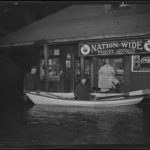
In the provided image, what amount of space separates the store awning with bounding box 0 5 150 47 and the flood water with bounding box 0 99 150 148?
4514 mm

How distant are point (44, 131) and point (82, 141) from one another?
63.2 inches

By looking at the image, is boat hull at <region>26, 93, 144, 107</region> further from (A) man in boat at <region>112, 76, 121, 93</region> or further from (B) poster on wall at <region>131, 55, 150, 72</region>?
(B) poster on wall at <region>131, 55, 150, 72</region>

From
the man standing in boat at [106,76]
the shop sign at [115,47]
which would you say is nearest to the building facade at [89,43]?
the shop sign at [115,47]

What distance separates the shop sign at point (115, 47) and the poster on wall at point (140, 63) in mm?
480

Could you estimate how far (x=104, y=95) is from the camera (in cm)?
1502

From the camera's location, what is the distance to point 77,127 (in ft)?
30.2

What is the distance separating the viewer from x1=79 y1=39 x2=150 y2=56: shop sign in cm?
1566

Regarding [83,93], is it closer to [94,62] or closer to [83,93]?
[83,93]

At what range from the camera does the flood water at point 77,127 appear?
7.46m

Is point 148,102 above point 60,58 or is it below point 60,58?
below

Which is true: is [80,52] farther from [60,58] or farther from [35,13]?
[35,13]

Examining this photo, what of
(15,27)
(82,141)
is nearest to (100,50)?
(15,27)

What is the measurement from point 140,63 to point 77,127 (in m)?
7.96

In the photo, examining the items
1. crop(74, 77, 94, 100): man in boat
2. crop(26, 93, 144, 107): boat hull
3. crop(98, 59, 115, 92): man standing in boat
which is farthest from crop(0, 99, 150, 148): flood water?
crop(98, 59, 115, 92): man standing in boat
